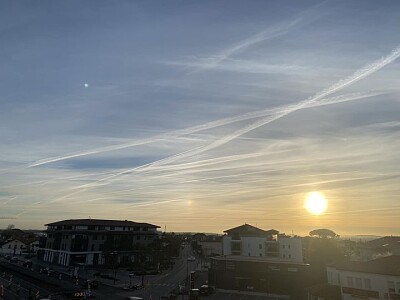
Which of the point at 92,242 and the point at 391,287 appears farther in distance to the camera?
the point at 92,242

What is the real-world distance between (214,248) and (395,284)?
375 ft

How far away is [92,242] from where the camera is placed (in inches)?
3789

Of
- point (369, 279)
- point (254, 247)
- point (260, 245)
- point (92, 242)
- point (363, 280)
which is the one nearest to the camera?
point (369, 279)

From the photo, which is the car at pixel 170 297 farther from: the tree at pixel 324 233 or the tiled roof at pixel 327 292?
the tree at pixel 324 233

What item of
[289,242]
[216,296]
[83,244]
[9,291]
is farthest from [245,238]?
[9,291]

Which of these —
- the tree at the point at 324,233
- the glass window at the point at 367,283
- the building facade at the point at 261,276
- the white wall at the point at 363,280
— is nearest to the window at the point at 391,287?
the white wall at the point at 363,280

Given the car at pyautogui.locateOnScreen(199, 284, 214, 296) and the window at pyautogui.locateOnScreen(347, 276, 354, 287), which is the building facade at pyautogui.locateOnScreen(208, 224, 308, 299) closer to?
the car at pyautogui.locateOnScreen(199, 284, 214, 296)

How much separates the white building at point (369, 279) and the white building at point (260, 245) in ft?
121

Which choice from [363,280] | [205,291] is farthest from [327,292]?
Result: [205,291]

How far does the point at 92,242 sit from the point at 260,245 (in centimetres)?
4865

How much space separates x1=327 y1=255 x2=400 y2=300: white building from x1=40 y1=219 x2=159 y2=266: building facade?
64.7m

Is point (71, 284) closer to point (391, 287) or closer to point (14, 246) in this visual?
point (391, 287)

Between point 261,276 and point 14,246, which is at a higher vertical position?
point 14,246

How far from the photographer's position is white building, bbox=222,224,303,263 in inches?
3482
